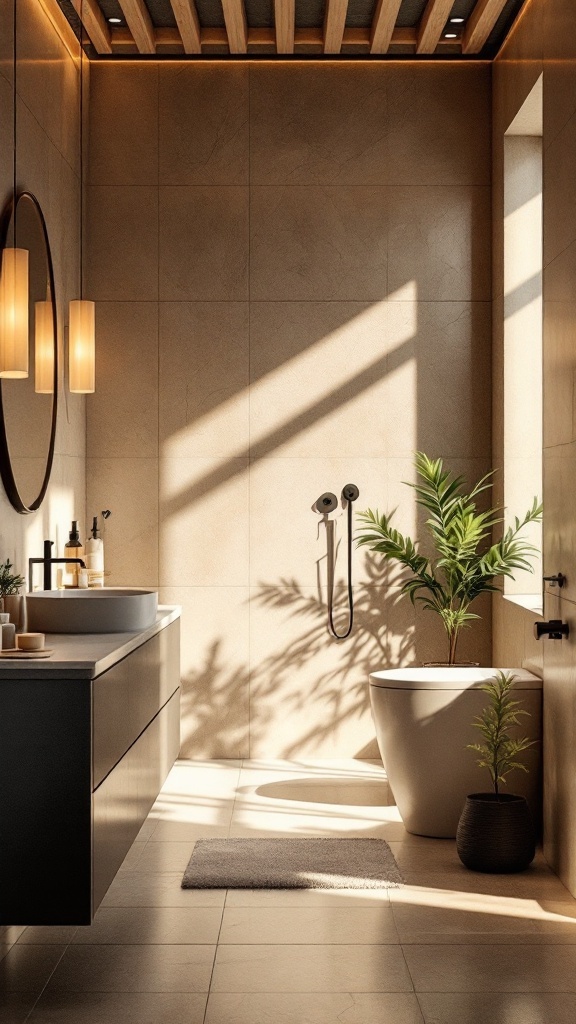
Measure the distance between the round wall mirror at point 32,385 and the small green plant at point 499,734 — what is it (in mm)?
1631

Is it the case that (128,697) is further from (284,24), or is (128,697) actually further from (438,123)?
(438,123)

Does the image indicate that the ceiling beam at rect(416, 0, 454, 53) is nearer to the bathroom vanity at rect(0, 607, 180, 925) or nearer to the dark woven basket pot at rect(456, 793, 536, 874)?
the dark woven basket pot at rect(456, 793, 536, 874)

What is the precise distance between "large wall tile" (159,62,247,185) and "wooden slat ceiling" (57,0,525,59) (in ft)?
0.35

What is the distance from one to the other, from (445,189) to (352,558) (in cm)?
Answer: 163

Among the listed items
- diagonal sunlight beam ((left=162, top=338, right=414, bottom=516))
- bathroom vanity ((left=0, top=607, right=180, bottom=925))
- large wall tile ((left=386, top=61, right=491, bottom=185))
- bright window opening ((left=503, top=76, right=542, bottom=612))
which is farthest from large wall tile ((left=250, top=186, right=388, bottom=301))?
bathroom vanity ((left=0, top=607, right=180, bottom=925))

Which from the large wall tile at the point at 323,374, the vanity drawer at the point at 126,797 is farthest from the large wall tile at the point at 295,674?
the vanity drawer at the point at 126,797

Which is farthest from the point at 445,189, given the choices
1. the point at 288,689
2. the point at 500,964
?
the point at 500,964

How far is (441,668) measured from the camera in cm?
406

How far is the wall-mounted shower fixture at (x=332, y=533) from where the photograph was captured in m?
4.79

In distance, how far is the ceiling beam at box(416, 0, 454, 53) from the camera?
4.26m

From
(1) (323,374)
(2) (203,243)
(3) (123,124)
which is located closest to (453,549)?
(1) (323,374)

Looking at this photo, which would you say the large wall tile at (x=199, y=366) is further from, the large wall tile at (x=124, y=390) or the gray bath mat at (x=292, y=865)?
the gray bath mat at (x=292, y=865)

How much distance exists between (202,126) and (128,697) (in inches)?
111

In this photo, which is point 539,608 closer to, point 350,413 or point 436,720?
point 436,720
